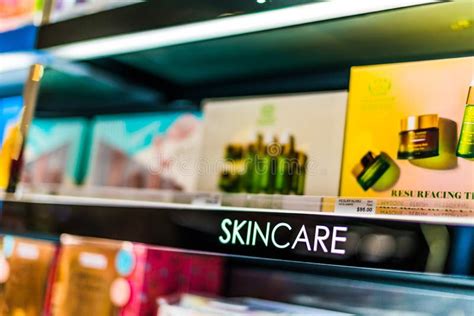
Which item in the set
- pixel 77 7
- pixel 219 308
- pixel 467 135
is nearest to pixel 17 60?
pixel 77 7

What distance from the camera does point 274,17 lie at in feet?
3.20

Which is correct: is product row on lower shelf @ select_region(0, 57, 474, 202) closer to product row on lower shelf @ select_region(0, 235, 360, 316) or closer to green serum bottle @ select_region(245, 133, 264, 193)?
green serum bottle @ select_region(245, 133, 264, 193)

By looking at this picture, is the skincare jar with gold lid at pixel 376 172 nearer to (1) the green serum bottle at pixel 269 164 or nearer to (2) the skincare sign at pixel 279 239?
(2) the skincare sign at pixel 279 239

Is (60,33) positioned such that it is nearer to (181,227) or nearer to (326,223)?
(181,227)

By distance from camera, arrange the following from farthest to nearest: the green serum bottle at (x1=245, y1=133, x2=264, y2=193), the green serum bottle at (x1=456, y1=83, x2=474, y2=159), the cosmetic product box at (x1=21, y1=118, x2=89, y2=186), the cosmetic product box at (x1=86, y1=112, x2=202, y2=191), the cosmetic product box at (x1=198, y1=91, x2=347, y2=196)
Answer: the cosmetic product box at (x1=21, y1=118, x2=89, y2=186), the cosmetic product box at (x1=86, y1=112, x2=202, y2=191), the green serum bottle at (x1=245, y1=133, x2=264, y2=193), the cosmetic product box at (x1=198, y1=91, x2=347, y2=196), the green serum bottle at (x1=456, y1=83, x2=474, y2=159)

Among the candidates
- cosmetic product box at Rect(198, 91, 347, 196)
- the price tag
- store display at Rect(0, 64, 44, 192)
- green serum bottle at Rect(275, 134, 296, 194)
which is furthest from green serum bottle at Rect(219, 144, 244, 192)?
store display at Rect(0, 64, 44, 192)

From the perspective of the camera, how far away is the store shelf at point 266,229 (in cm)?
71

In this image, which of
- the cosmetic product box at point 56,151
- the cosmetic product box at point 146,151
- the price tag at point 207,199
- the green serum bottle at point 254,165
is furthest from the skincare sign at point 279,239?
the cosmetic product box at point 56,151

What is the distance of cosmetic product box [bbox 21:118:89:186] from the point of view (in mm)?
1603

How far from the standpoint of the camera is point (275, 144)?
4.00 ft

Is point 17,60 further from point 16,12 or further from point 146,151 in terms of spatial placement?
point 146,151

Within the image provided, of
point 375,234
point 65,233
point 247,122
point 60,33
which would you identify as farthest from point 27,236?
point 375,234

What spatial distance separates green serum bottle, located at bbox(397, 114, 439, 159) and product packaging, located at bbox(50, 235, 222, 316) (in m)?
0.49

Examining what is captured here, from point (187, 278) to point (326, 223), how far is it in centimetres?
48
